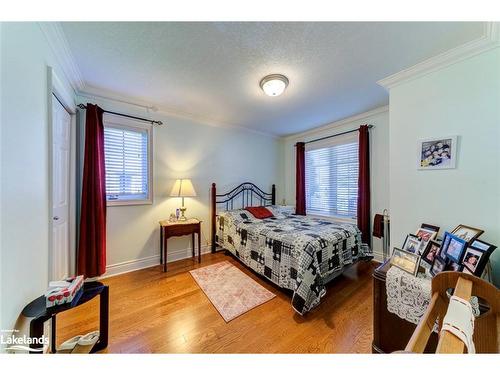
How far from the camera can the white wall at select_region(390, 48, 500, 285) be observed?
1.32 m

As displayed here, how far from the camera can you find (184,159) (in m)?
3.01

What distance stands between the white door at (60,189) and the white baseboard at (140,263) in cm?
44

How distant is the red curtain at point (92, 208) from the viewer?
2.09 meters

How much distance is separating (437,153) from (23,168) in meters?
2.96

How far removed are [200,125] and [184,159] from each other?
0.68m

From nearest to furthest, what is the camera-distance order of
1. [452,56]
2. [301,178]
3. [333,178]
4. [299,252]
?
[452,56] → [299,252] → [333,178] → [301,178]

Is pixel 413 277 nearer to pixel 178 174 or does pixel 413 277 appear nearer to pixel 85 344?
pixel 85 344

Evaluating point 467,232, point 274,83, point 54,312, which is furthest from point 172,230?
point 467,232

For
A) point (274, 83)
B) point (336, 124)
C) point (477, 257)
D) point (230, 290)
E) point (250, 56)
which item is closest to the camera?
point (477, 257)

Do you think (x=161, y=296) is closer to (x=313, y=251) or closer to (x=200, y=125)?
(x=313, y=251)

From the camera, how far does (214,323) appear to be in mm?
1566
